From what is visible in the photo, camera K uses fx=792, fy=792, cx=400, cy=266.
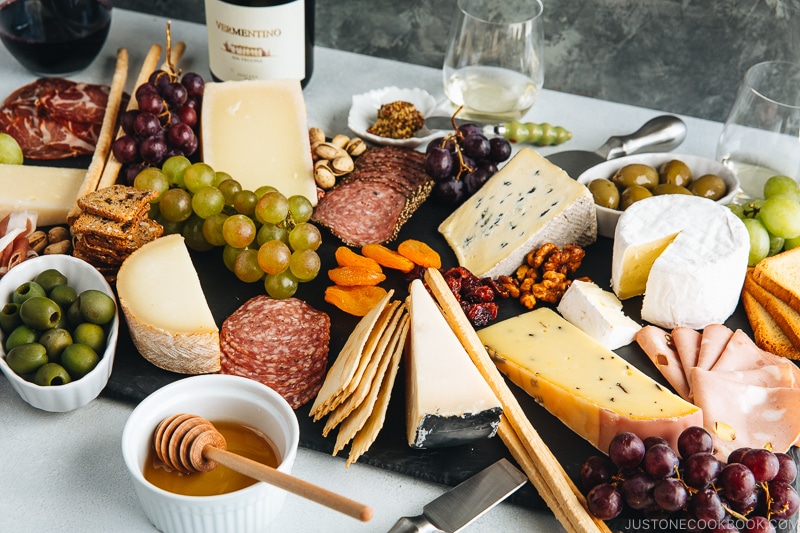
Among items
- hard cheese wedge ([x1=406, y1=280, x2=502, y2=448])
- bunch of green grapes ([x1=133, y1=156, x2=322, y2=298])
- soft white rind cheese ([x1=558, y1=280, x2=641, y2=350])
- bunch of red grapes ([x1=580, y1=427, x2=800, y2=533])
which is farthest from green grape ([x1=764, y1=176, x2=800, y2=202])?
bunch of green grapes ([x1=133, y1=156, x2=322, y2=298])

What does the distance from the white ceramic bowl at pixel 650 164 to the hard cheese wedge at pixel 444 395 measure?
551mm

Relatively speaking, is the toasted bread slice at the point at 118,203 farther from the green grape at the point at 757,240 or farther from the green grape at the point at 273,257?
the green grape at the point at 757,240

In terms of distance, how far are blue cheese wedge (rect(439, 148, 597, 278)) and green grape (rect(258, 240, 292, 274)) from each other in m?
0.37

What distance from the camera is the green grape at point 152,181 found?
5.02 ft

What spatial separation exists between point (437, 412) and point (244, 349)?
0.39 metres

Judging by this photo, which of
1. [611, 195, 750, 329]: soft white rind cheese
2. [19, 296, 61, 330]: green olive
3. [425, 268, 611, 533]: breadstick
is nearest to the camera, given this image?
[425, 268, 611, 533]: breadstick

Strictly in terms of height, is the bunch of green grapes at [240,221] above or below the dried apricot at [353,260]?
above

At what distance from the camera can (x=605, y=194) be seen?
1636 millimetres

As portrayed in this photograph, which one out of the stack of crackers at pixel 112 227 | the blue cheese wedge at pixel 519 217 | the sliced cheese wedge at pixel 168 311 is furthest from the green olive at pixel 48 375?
the blue cheese wedge at pixel 519 217

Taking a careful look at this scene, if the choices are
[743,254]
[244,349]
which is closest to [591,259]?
[743,254]

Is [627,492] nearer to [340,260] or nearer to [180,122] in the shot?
[340,260]

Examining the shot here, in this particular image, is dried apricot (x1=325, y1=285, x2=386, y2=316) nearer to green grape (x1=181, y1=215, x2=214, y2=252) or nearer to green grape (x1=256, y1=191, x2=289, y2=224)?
green grape (x1=256, y1=191, x2=289, y2=224)

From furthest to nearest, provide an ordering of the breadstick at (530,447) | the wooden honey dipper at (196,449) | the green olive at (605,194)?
the green olive at (605,194) → the breadstick at (530,447) → the wooden honey dipper at (196,449)

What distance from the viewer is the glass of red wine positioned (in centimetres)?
187
